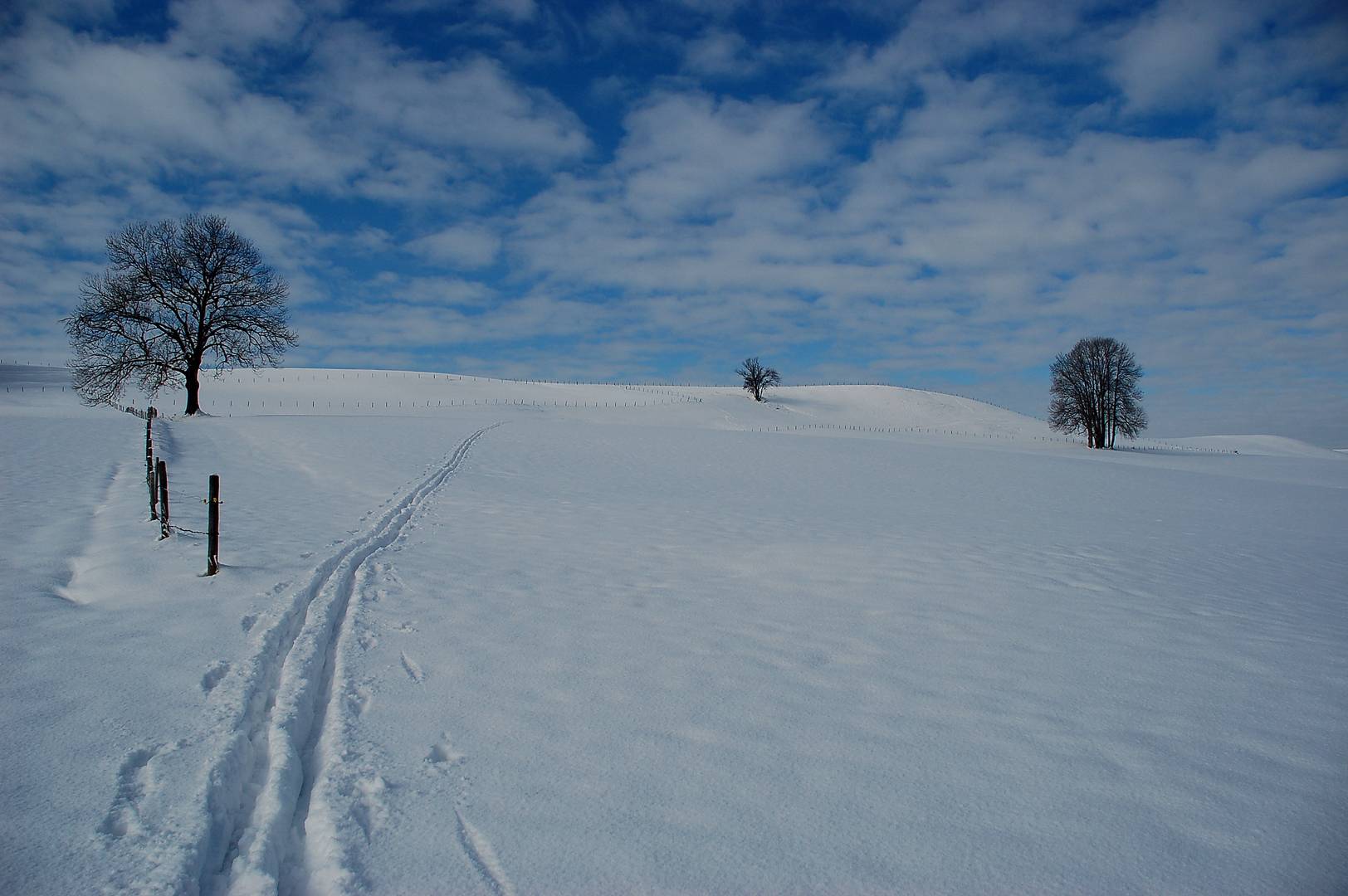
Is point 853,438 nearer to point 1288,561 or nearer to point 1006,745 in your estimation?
point 1288,561

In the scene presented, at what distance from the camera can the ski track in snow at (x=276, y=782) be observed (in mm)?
2783

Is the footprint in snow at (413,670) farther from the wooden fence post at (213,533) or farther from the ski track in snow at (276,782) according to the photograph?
the wooden fence post at (213,533)

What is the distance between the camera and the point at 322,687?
451 centimetres

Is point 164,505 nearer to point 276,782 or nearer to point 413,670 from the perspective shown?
point 413,670

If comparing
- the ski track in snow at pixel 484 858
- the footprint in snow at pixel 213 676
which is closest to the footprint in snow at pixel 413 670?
the footprint in snow at pixel 213 676

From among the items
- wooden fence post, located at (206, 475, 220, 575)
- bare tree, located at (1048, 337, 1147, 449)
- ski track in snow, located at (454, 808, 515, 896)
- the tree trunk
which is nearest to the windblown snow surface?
ski track in snow, located at (454, 808, 515, 896)

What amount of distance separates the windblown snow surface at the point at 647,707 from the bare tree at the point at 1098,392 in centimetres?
4047

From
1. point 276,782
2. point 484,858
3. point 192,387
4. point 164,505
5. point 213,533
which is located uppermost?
point 192,387

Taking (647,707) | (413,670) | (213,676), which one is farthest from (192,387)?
(647,707)

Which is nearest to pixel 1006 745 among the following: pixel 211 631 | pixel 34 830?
pixel 34 830

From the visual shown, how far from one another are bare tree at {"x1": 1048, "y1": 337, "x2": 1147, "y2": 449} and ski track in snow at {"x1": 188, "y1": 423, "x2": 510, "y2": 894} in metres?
54.0

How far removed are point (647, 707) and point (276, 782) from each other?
220 cm

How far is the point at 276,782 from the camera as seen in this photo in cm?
329

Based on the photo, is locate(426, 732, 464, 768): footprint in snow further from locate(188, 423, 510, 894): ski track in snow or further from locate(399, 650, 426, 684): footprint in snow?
locate(399, 650, 426, 684): footprint in snow
